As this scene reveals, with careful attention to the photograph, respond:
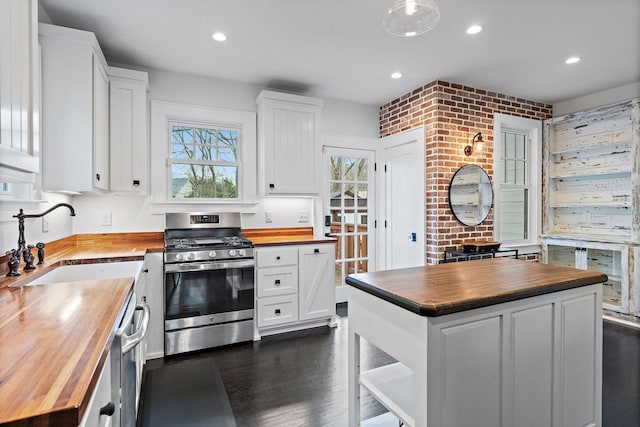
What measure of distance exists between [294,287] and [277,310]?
0.91 ft

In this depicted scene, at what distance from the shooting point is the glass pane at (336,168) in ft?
14.0

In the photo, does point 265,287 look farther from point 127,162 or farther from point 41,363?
point 41,363

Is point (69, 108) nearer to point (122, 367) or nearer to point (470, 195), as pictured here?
point (122, 367)

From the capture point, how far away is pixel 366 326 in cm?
166

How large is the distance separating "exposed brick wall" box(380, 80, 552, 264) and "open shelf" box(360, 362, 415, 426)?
2097mm

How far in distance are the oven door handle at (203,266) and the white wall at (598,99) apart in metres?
4.41

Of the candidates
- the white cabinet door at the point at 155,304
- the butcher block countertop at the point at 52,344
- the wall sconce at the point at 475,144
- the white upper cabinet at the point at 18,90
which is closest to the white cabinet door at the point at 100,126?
the white cabinet door at the point at 155,304

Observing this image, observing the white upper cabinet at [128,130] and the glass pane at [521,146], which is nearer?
the white upper cabinet at [128,130]

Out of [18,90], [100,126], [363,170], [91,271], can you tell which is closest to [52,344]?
[18,90]

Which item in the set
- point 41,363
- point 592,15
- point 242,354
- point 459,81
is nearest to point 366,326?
point 41,363

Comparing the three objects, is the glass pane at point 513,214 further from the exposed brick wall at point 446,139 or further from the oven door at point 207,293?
the oven door at point 207,293

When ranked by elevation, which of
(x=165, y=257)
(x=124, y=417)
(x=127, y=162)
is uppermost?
(x=127, y=162)

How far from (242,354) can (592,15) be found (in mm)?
3809

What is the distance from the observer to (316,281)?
11.5 ft
